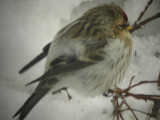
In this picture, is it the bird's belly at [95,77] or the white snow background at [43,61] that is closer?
the bird's belly at [95,77]

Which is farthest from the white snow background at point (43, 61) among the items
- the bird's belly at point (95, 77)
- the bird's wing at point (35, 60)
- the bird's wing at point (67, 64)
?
the bird's wing at point (67, 64)

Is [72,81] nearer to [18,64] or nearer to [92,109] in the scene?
[92,109]

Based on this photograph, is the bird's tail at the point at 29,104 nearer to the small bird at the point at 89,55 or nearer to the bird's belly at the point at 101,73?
the small bird at the point at 89,55

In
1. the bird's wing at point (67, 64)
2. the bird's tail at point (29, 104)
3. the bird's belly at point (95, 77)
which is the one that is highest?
the bird's wing at point (67, 64)

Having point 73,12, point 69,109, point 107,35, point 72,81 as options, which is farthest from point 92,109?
point 73,12

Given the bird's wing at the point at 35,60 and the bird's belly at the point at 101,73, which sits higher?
the bird's wing at the point at 35,60

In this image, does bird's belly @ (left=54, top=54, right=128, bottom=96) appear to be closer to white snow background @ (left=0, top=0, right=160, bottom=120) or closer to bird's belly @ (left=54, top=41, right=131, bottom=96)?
bird's belly @ (left=54, top=41, right=131, bottom=96)
